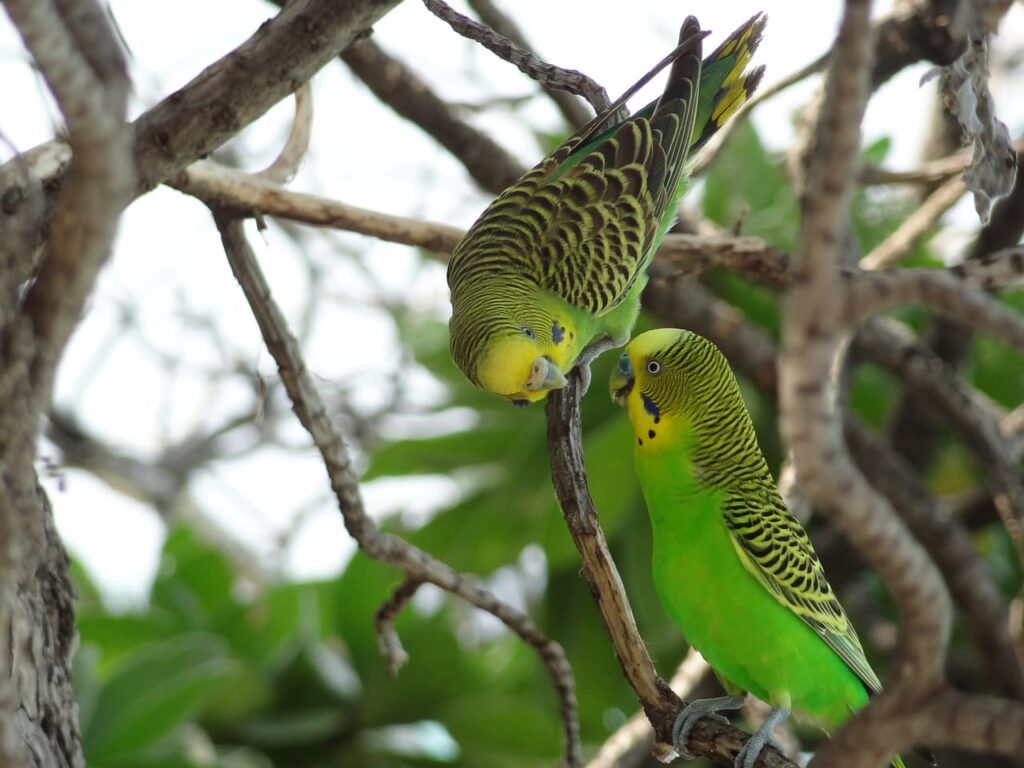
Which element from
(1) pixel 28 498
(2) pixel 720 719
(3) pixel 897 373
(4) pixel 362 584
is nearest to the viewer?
(1) pixel 28 498

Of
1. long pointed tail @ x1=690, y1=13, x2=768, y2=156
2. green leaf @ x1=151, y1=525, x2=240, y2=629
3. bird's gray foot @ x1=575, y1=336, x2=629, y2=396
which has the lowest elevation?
bird's gray foot @ x1=575, y1=336, x2=629, y2=396

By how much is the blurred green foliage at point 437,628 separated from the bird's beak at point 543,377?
934 millimetres

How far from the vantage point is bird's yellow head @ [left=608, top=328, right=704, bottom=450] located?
6.86 feet

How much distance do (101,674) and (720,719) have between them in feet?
8.18

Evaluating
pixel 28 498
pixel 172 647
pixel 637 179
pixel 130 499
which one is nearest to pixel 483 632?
pixel 130 499

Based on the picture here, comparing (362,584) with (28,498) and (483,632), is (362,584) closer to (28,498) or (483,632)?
(483,632)

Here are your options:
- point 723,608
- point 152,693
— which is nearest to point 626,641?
point 723,608

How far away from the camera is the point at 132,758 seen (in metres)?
2.76

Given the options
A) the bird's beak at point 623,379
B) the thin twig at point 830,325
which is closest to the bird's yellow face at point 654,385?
the bird's beak at point 623,379

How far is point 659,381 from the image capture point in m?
2.11

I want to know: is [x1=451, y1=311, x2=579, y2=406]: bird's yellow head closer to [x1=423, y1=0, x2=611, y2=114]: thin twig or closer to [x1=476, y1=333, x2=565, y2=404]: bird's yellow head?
[x1=476, y1=333, x2=565, y2=404]: bird's yellow head

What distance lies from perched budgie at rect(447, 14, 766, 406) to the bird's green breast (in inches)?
18.0

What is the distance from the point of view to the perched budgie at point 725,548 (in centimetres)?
205

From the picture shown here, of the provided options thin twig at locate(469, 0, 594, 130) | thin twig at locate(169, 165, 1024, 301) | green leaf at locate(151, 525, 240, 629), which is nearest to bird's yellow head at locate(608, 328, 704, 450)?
thin twig at locate(169, 165, 1024, 301)
